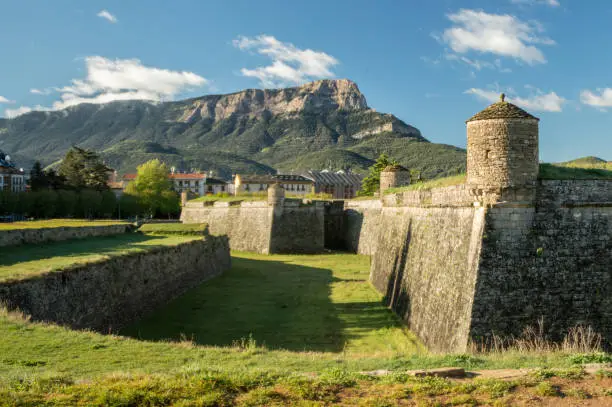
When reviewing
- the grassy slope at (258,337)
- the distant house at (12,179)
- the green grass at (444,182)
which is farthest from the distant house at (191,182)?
the green grass at (444,182)

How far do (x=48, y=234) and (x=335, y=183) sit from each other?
100715 mm

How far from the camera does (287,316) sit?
20.8 meters

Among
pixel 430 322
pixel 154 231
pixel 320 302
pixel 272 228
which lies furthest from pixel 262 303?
pixel 272 228

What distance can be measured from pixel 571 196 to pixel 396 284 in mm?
9734

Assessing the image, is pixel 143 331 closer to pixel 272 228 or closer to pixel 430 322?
pixel 430 322

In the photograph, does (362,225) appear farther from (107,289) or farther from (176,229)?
(107,289)

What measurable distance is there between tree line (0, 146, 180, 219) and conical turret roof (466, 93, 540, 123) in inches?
2363

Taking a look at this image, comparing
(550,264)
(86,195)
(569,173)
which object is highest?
(569,173)

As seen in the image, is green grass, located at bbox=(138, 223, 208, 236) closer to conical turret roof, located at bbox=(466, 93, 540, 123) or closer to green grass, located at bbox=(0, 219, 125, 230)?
green grass, located at bbox=(0, 219, 125, 230)

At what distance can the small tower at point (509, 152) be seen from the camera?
1315cm

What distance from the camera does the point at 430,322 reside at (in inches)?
612

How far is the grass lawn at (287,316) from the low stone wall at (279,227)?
43.2 feet

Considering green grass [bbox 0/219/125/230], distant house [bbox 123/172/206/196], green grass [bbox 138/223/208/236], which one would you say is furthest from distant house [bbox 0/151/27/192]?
green grass [bbox 138/223/208/236]

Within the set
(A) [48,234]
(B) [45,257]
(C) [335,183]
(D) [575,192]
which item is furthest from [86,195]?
(C) [335,183]
